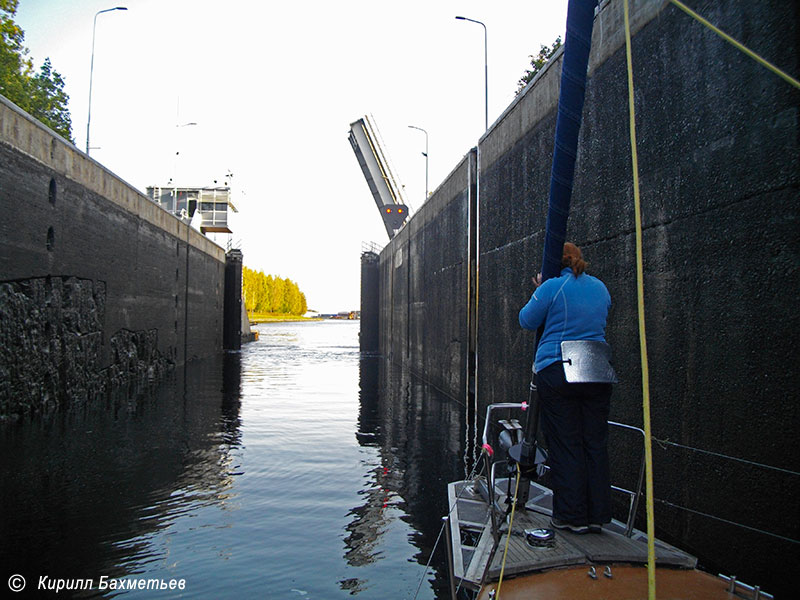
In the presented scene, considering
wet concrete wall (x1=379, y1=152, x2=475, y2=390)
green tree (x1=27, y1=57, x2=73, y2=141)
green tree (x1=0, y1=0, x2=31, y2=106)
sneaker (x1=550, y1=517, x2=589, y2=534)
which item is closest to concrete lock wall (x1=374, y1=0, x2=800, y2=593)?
sneaker (x1=550, y1=517, x2=589, y2=534)

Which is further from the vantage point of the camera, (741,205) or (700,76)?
(700,76)

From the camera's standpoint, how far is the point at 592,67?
581 centimetres

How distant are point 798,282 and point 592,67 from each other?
10.9 ft

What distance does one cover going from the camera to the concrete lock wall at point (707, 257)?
3.22m

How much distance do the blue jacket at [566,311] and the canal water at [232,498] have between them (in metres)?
1.72

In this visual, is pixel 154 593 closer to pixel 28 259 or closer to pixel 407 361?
pixel 28 259

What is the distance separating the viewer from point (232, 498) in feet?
20.1

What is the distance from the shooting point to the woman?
3.45 metres

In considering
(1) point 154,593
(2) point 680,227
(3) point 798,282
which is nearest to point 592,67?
(2) point 680,227

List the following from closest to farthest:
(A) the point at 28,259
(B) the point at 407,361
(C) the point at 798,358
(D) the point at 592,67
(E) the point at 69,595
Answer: (C) the point at 798,358, (E) the point at 69,595, (D) the point at 592,67, (A) the point at 28,259, (B) the point at 407,361

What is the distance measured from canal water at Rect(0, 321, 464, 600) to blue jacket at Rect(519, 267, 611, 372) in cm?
172

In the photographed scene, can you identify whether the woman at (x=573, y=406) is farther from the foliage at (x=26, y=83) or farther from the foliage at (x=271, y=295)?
the foliage at (x=271, y=295)

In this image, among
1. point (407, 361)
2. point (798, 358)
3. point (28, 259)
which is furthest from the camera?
point (407, 361)

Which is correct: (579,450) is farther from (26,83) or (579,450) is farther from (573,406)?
(26,83)
